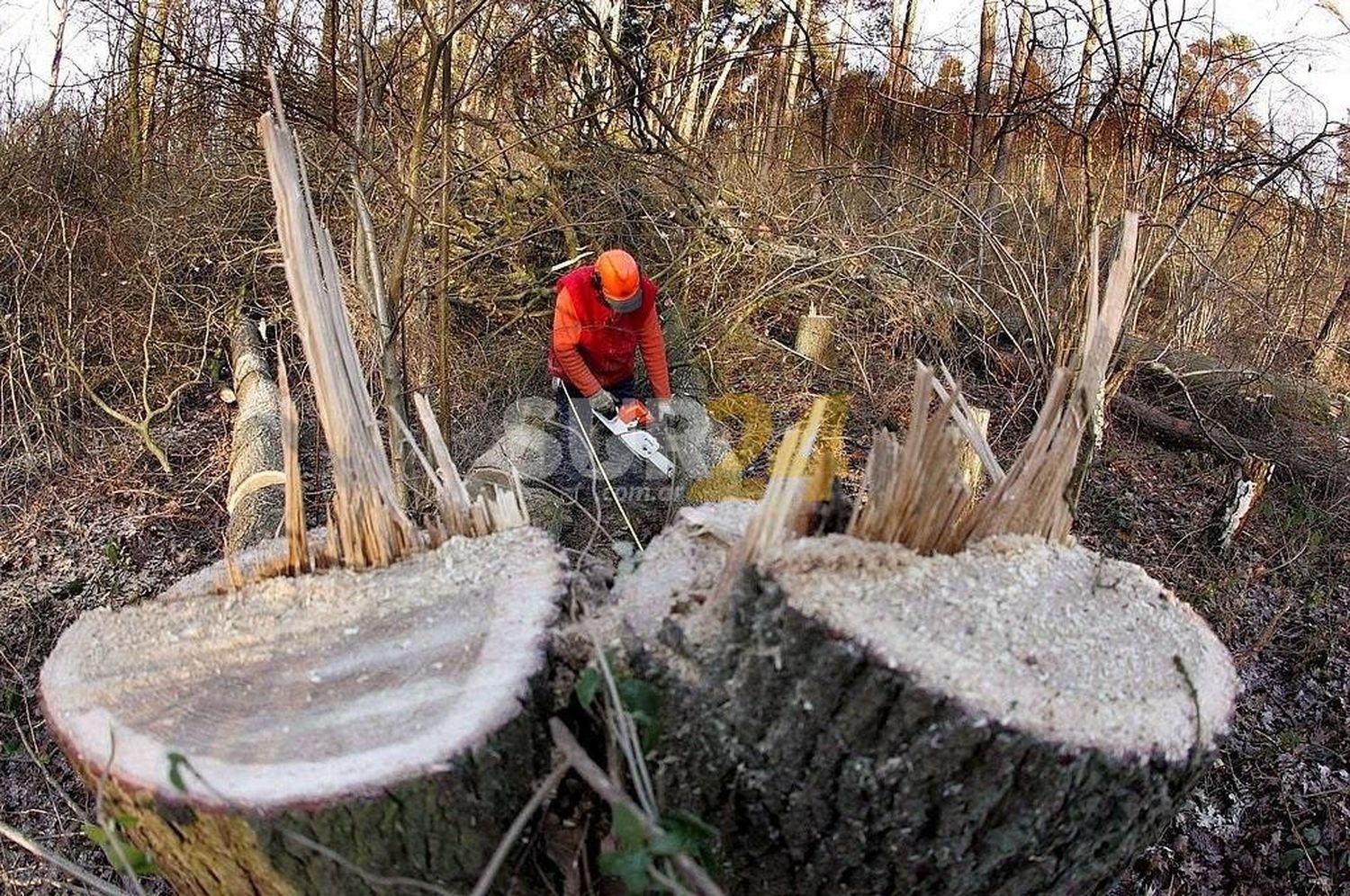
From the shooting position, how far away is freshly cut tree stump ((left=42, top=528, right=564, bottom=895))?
1.02m

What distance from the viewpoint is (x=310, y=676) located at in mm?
1145

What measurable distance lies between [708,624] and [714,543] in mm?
235

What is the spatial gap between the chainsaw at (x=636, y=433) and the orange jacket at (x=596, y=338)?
0.16 meters

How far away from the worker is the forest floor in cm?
146

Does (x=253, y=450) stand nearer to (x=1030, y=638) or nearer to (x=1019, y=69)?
(x=1030, y=638)

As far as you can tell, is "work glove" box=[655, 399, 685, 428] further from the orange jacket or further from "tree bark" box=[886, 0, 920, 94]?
"tree bark" box=[886, 0, 920, 94]

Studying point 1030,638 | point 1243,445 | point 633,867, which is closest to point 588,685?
point 633,867

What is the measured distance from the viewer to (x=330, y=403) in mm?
1313

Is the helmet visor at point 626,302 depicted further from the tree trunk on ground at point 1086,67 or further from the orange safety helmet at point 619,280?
the tree trunk on ground at point 1086,67

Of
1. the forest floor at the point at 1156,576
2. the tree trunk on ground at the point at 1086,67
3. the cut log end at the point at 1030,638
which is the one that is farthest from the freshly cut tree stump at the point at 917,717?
the tree trunk on ground at the point at 1086,67

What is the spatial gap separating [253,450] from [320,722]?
3344mm

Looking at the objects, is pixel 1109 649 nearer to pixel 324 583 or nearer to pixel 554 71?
pixel 324 583

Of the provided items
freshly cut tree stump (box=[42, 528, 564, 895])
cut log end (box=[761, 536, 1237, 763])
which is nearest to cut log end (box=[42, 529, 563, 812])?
freshly cut tree stump (box=[42, 528, 564, 895])

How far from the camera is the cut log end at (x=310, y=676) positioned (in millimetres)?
1025
